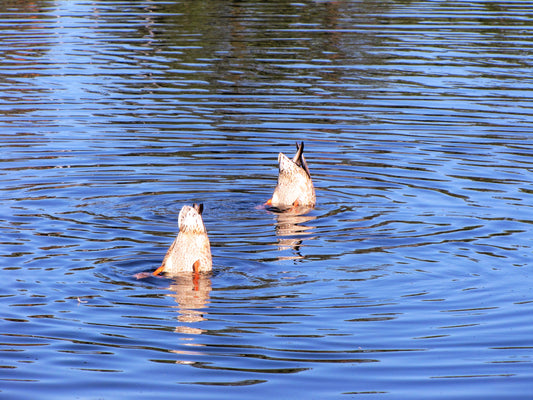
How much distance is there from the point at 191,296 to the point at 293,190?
154 inches

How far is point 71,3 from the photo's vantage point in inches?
1284

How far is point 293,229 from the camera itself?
39.2 ft

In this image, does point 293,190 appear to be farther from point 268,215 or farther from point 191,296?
point 191,296

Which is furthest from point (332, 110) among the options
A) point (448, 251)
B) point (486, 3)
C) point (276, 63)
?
point (486, 3)

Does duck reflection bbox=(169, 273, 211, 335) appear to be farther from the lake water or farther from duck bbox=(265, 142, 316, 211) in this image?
duck bbox=(265, 142, 316, 211)

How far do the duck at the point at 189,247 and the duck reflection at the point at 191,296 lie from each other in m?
0.12

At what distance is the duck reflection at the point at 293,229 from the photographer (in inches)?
429

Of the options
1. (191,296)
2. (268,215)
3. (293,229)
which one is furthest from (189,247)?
(268,215)

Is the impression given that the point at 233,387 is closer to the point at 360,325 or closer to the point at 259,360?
the point at 259,360

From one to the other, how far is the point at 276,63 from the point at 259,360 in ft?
50.1

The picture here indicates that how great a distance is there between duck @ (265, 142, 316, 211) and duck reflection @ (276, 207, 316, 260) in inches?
3.8

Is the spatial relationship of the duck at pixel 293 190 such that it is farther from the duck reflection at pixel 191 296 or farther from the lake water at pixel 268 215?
the duck reflection at pixel 191 296

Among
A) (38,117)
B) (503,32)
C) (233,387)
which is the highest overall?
(503,32)

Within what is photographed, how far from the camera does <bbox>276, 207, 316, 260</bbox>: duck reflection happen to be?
10.9 m
